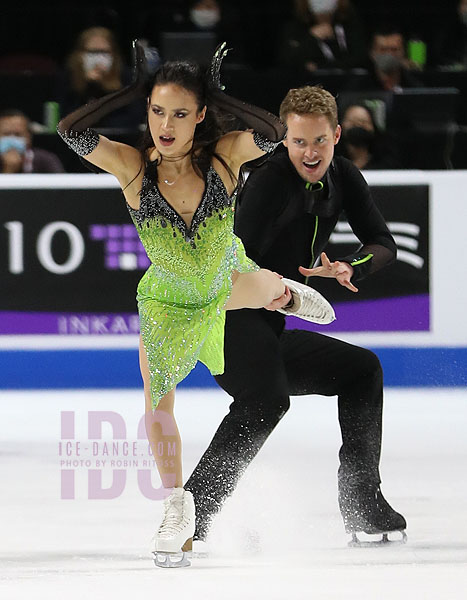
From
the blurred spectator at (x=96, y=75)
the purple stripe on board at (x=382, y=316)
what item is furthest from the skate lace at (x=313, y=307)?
the blurred spectator at (x=96, y=75)

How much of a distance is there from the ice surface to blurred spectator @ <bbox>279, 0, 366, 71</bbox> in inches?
103

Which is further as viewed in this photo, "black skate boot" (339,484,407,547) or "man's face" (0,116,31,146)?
"man's face" (0,116,31,146)

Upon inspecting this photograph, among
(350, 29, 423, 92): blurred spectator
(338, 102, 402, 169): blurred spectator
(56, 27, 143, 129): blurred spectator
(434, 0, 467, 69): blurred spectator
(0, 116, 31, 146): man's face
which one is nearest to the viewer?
(338, 102, 402, 169): blurred spectator

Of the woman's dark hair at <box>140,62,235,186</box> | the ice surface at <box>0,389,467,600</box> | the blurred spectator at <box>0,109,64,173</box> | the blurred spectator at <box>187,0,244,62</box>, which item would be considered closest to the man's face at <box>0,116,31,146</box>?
the blurred spectator at <box>0,109,64,173</box>

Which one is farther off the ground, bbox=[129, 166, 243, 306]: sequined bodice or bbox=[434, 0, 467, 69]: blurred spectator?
bbox=[434, 0, 467, 69]: blurred spectator

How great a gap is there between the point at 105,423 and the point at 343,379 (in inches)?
77.5

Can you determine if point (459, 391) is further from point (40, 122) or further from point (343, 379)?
point (40, 122)

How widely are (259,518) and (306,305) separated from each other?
629 millimetres

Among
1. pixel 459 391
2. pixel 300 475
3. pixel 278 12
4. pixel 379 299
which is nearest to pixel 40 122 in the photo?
pixel 278 12

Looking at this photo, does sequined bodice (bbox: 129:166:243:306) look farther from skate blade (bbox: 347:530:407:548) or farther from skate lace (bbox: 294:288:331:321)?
skate blade (bbox: 347:530:407:548)

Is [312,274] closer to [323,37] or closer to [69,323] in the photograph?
[69,323]

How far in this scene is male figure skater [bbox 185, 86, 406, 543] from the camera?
3.52 meters

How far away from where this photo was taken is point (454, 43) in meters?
8.19

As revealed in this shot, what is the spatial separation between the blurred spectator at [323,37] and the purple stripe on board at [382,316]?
2003mm
